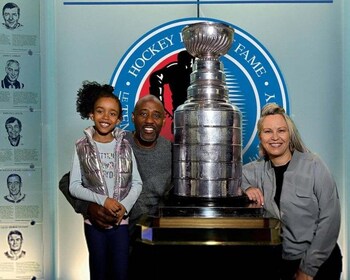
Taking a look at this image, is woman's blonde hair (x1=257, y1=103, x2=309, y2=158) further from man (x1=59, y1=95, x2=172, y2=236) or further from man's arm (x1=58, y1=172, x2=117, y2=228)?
man's arm (x1=58, y1=172, x2=117, y2=228)

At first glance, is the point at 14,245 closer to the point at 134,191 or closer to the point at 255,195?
the point at 134,191

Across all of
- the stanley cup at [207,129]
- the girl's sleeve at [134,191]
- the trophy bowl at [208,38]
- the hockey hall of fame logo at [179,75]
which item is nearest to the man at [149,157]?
the girl's sleeve at [134,191]

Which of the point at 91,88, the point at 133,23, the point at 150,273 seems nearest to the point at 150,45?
the point at 133,23

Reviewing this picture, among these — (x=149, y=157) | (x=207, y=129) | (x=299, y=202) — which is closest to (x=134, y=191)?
(x=149, y=157)

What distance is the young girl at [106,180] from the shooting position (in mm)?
1760

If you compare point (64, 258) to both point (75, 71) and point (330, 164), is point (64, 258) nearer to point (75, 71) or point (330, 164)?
point (75, 71)

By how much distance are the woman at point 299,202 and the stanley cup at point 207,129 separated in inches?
6.1

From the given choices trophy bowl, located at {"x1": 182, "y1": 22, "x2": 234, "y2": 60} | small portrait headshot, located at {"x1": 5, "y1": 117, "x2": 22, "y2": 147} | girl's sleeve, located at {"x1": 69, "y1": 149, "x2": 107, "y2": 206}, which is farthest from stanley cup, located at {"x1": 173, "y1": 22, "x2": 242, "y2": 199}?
small portrait headshot, located at {"x1": 5, "y1": 117, "x2": 22, "y2": 147}

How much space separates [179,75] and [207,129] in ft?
4.52

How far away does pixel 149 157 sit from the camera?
6.67 feet

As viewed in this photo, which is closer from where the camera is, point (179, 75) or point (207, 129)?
point (207, 129)

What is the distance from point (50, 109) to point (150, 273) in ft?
5.63

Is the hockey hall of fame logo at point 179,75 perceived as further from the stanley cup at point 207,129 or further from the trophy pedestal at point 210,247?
the trophy pedestal at point 210,247

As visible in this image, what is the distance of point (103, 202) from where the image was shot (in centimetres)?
171
